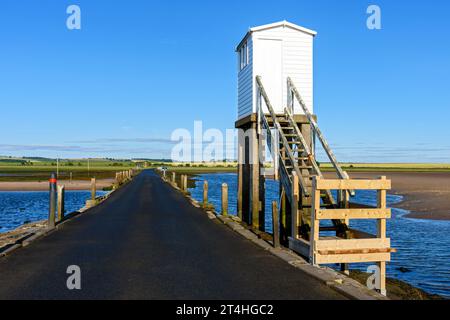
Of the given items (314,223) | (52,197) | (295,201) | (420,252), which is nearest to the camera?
(314,223)

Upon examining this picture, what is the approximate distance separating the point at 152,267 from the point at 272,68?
1212cm

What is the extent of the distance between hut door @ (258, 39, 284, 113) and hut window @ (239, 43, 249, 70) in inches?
43.4

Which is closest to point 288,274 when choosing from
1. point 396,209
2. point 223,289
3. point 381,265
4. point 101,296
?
point 223,289

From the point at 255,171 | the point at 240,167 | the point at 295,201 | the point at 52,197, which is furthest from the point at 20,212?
the point at 295,201

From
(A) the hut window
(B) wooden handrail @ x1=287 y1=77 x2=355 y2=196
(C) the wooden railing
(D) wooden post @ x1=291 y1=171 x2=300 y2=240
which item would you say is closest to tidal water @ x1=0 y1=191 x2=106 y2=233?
(A) the hut window

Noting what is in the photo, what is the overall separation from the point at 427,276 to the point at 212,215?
9.10 meters

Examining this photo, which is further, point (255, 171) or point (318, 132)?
point (255, 171)

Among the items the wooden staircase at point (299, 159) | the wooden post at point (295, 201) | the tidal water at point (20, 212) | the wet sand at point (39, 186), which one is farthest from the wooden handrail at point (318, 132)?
the wet sand at point (39, 186)

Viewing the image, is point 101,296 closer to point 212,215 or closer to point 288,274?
point 288,274

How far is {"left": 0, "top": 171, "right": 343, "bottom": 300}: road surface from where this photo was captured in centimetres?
753

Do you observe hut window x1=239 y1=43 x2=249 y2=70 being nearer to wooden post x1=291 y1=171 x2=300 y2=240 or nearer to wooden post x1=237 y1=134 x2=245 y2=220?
wooden post x1=237 y1=134 x2=245 y2=220

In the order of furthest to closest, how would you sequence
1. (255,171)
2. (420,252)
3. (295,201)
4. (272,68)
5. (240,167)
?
(240,167), (255,171), (272,68), (420,252), (295,201)

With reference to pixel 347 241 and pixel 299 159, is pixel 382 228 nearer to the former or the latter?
pixel 347 241

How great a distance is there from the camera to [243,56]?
70.4 ft
